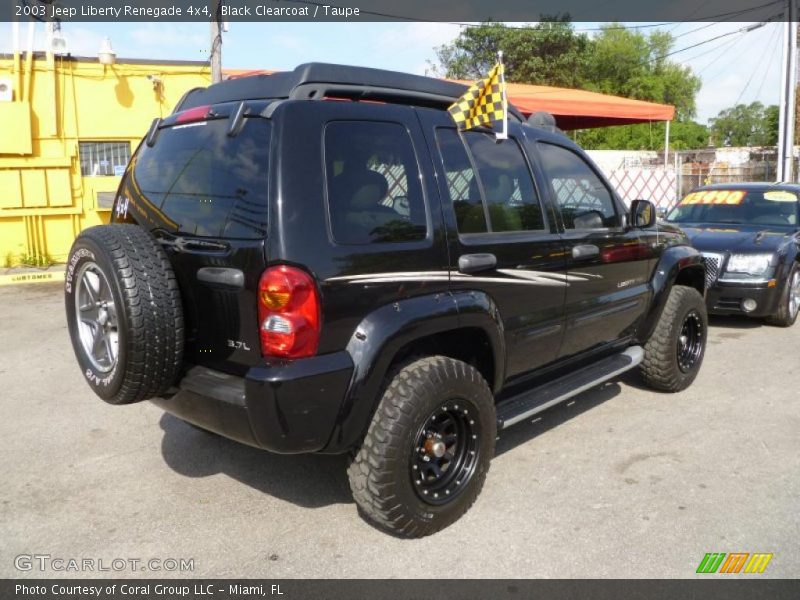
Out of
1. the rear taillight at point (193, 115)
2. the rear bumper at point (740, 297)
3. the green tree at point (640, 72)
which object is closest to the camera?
the rear taillight at point (193, 115)

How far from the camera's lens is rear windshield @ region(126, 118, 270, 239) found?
2.91m

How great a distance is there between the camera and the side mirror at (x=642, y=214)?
15.4ft

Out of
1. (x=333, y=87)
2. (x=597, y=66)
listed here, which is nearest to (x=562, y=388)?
(x=333, y=87)

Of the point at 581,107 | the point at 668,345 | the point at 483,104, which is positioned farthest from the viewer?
the point at 581,107

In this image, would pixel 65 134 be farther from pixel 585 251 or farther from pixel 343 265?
pixel 343 265

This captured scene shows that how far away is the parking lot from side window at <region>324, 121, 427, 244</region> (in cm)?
143

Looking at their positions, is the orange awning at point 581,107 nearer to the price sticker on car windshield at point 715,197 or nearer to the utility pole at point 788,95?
the utility pole at point 788,95

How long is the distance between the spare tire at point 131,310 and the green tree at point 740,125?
79.7 meters

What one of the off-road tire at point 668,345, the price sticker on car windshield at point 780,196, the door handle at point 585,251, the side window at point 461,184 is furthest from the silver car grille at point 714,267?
the side window at point 461,184

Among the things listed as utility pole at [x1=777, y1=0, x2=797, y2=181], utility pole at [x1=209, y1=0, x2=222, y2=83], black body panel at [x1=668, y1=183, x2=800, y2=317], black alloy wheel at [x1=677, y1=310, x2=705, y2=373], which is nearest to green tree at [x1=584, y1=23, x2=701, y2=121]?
utility pole at [x1=777, y1=0, x2=797, y2=181]

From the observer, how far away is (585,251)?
421cm

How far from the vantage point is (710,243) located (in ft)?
25.0

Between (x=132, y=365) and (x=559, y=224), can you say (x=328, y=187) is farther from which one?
(x=559, y=224)

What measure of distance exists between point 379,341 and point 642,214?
2624 millimetres
